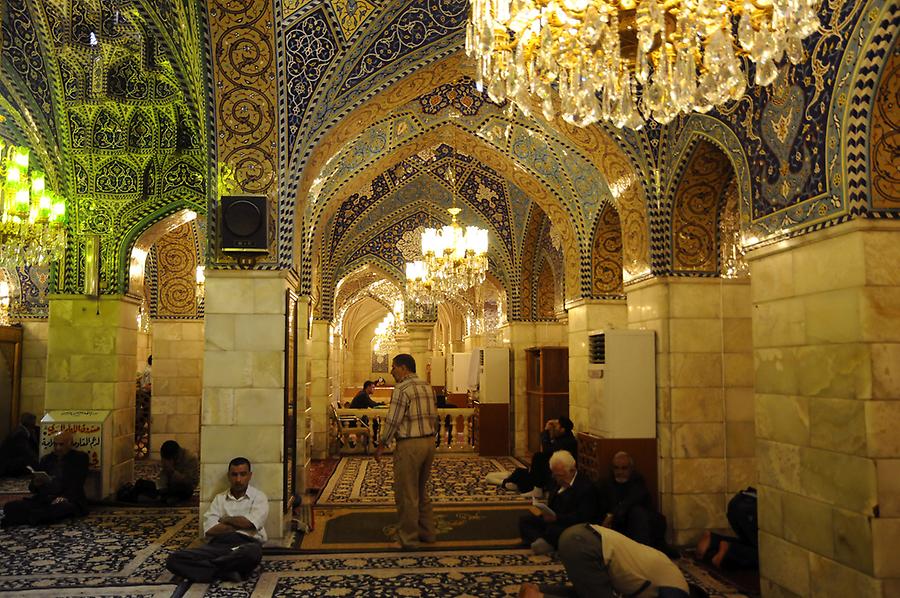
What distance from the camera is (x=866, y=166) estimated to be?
11.5 feet

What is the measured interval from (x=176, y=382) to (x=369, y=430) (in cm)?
256

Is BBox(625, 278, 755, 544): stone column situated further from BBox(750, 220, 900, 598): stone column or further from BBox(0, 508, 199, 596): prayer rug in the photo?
BBox(0, 508, 199, 596): prayer rug

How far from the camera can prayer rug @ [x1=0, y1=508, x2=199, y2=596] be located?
177 inches

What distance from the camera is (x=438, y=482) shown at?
8156 mm

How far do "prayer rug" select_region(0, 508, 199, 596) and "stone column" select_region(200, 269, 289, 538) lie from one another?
1.83ft

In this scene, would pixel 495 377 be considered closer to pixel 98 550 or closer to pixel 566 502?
pixel 566 502

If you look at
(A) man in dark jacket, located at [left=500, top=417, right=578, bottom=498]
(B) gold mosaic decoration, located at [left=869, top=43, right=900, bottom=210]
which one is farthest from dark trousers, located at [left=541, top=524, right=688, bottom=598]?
(A) man in dark jacket, located at [left=500, top=417, right=578, bottom=498]

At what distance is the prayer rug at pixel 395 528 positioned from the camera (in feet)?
17.8

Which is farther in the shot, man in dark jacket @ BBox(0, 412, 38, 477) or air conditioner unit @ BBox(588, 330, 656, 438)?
man in dark jacket @ BBox(0, 412, 38, 477)

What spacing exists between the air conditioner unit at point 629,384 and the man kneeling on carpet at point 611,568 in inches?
99.5

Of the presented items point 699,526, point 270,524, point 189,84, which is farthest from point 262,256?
point 699,526

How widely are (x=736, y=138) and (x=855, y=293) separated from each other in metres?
1.46

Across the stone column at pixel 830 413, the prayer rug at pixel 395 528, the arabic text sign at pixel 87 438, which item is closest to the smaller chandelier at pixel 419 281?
the prayer rug at pixel 395 528

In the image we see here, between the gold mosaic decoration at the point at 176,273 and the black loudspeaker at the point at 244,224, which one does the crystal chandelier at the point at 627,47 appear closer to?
the black loudspeaker at the point at 244,224
